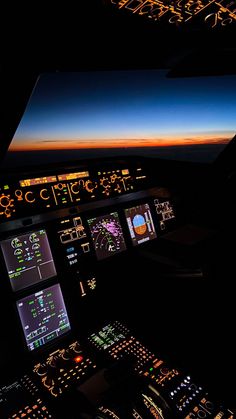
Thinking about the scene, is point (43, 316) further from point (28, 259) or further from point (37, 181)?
point (37, 181)

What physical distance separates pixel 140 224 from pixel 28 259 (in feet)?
3.08

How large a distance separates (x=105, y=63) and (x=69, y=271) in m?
1.13

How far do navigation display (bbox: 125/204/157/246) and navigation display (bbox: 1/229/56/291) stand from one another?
27.6 inches

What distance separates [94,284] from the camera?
182cm

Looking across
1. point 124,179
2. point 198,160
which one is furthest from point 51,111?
point 198,160

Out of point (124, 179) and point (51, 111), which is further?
point (124, 179)

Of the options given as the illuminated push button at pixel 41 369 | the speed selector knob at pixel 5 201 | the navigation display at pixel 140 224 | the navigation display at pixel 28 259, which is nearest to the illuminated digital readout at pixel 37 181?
the speed selector knob at pixel 5 201

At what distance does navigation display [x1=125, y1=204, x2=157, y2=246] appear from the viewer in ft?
7.11

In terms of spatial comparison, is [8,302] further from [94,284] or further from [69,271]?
[94,284]

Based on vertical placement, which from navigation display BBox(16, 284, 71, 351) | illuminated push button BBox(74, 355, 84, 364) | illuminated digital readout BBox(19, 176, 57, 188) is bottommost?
illuminated push button BBox(74, 355, 84, 364)

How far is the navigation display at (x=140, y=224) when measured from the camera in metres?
2.17

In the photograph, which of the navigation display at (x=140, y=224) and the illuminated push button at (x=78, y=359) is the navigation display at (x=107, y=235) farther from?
the illuminated push button at (x=78, y=359)

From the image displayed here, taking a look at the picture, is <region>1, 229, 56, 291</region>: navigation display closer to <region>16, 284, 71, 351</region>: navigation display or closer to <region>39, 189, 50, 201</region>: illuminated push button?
<region>16, 284, 71, 351</region>: navigation display

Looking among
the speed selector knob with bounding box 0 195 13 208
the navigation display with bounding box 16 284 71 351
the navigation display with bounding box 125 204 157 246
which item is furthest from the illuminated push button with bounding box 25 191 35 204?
the navigation display with bounding box 125 204 157 246
